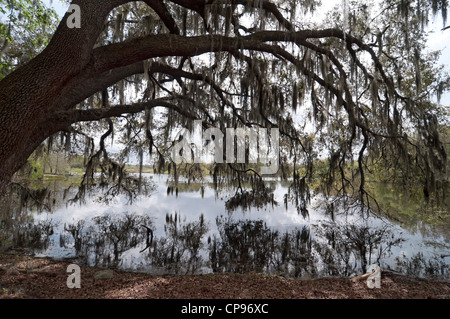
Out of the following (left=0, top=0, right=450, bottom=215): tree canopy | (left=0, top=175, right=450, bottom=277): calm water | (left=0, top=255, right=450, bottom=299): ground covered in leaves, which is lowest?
(left=0, top=175, right=450, bottom=277): calm water

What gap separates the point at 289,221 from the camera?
8953 millimetres

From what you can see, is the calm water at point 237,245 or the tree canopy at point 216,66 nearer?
the tree canopy at point 216,66

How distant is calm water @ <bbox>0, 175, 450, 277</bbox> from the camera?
4.64m

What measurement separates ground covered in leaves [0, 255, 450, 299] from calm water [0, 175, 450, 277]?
3.78 feet

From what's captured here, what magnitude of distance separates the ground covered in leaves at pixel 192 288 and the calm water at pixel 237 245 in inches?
45.3

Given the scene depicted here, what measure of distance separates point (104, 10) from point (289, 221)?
8.47 meters

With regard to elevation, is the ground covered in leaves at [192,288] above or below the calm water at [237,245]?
above

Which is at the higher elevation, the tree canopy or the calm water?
the tree canopy

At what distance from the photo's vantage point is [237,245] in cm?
600

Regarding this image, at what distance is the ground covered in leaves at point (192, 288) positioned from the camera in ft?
8.44

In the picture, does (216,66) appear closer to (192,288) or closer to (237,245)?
(192,288)
